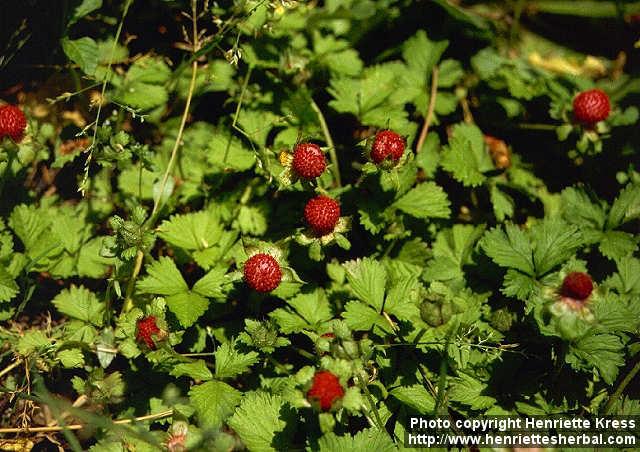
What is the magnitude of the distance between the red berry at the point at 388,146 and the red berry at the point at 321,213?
32 centimetres

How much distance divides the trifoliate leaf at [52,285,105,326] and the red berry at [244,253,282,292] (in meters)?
0.85

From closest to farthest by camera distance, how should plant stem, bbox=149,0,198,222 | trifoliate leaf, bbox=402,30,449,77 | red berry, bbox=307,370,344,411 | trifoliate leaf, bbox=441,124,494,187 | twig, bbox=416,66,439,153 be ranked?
1. red berry, bbox=307,370,344,411
2. plant stem, bbox=149,0,198,222
3. trifoliate leaf, bbox=441,124,494,187
4. twig, bbox=416,66,439,153
5. trifoliate leaf, bbox=402,30,449,77

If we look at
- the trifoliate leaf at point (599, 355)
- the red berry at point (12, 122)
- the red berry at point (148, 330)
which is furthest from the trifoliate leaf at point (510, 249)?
the red berry at point (12, 122)

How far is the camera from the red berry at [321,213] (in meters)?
2.39

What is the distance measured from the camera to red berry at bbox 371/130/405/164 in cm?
246

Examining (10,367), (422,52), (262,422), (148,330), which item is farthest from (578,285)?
(10,367)

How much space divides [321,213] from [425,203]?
67 cm

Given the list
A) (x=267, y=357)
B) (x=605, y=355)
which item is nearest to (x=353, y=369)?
(x=267, y=357)

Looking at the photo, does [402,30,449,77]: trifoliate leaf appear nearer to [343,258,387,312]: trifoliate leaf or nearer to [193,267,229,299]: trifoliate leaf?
[343,258,387,312]: trifoliate leaf

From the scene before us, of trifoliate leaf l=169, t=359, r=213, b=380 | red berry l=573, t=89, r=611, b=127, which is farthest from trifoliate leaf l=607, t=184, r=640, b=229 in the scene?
trifoliate leaf l=169, t=359, r=213, b=380

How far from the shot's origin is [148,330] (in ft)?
7.35

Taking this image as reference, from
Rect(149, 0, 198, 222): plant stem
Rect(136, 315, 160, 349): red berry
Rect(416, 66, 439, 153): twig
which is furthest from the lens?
Rect(416, 66, 439, 153): twig

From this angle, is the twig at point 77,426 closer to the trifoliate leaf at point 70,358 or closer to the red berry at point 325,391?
the trifoliate leaf at point 70,358

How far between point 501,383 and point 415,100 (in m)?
1.65
